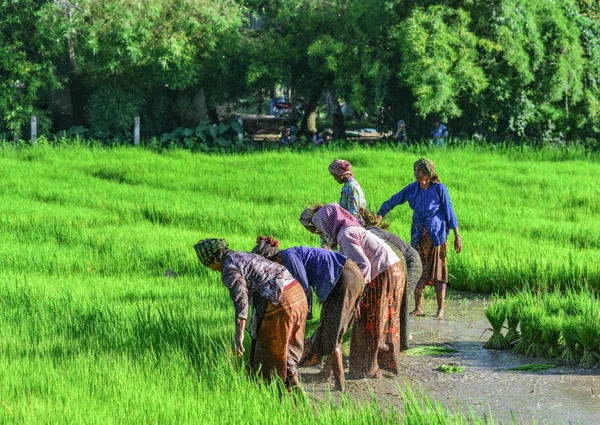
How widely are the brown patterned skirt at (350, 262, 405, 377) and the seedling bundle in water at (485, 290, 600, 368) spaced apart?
1170mm

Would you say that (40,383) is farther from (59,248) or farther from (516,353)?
(59,248)

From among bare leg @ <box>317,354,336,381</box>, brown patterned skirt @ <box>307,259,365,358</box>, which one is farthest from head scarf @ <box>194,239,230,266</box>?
bare leg @ <box>317,354,336,381</box>

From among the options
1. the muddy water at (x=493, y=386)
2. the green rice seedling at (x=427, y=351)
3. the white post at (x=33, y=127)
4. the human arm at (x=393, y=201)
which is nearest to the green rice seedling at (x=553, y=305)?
the muddy water at (x=493, y=386)

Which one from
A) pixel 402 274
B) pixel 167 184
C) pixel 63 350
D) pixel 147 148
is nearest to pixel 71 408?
pixel 63 350

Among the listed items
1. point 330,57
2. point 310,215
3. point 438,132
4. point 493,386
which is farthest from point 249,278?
point 330,57

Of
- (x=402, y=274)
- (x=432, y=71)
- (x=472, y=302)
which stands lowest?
(x=472, y=302)

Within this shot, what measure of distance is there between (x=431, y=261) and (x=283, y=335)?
3.34 meters

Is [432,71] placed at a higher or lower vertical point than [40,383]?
higher

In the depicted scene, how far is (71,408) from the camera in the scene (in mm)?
Result: 5469

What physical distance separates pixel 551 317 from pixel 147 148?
48.9 ft

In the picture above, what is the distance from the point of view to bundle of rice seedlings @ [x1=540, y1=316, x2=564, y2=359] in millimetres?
7598

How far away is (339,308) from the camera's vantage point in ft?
21.2

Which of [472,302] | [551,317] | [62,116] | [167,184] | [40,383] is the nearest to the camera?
[40,383]

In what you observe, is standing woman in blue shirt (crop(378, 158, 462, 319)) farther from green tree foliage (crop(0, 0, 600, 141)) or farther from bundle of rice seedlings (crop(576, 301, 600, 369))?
green tree foliage (crop(0, 0, 600, 141))
